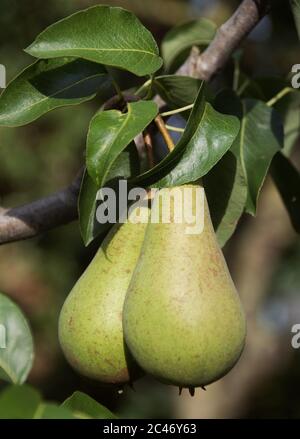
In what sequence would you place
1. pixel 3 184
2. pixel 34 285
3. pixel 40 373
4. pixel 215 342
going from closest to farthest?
pixel 215 342 → pixel 3 184 → pixel 34 285 → pixel 40 373

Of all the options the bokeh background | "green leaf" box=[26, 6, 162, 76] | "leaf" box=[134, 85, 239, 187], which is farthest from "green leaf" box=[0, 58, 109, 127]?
the bokeh background

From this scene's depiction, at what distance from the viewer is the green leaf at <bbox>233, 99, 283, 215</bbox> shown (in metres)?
1.13

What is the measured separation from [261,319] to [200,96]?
245cm

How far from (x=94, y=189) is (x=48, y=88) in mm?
161

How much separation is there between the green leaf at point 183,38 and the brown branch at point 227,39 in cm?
23

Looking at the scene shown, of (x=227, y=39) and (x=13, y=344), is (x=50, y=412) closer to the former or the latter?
(x=13, y=344)

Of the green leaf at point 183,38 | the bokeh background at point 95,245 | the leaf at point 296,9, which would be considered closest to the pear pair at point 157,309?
the leaf at point 296,9

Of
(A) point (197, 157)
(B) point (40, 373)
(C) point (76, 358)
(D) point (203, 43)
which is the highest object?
(D) point (203, 43)

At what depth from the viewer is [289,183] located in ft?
4.28

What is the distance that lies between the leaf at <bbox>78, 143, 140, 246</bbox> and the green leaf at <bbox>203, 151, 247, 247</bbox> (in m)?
0.11

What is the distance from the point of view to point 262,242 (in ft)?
10.8

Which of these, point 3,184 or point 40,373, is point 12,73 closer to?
point 3,184

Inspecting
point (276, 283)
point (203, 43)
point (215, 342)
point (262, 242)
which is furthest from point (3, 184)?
point (215, 342)

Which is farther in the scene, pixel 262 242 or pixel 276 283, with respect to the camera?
pixel 276 283
